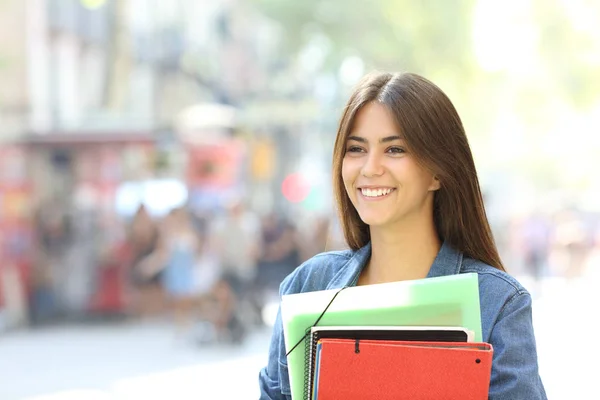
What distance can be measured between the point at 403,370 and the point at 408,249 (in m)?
0.46

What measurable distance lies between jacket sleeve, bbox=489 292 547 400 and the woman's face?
0.32m

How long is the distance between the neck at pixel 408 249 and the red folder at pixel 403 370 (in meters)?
0.41

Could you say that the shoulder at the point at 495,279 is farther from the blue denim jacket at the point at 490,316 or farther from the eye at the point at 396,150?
the eye at the point at 396,150

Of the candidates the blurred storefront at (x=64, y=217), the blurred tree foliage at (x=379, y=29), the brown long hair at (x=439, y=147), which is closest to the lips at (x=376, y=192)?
the brown long hair at (x=439, y=147)

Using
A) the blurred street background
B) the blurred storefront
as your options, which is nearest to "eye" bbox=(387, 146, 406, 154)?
the blurred street background

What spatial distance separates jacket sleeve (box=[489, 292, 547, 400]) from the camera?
1.97m

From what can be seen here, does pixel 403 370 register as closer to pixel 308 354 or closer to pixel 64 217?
pixel 308 354

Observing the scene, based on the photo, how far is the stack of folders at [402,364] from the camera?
72.6 inches

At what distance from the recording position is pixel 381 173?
2150 mm

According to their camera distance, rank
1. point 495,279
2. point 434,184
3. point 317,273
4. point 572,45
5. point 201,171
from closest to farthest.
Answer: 1. point 495,279
2. point 434,184
3. point 317,273
4. point 201,171
5. point 572,45

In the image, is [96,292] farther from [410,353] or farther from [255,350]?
[410,353]

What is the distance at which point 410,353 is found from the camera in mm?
1871

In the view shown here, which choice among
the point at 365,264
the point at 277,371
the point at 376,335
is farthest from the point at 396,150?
the point at 277,371

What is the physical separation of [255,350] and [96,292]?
10.6 ft
